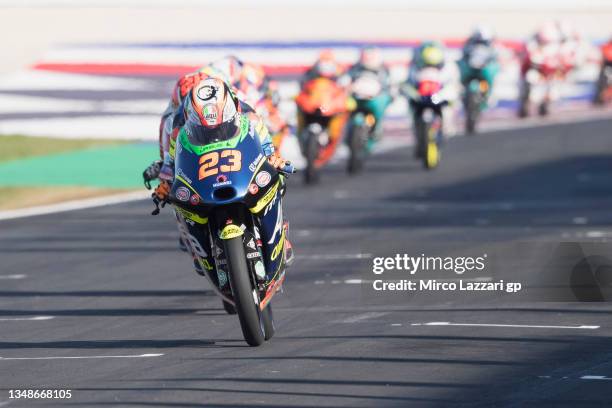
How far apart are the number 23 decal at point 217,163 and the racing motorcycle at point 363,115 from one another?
11.5 m

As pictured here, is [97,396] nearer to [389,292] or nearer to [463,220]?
[389,292]

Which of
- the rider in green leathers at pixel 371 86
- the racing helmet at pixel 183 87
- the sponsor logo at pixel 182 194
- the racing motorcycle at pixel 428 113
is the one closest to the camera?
the sponsor logo at pixel 182 194

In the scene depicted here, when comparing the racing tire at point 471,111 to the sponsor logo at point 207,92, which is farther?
the racing tire at point 471,111

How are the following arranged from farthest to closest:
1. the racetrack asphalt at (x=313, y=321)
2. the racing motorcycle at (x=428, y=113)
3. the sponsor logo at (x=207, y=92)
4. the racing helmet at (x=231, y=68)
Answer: the racing motorcycle at (x=428, y=113) < the racing helmet at (x=231, y=68) < the sponsor logo at (x=207, y=92) < the racetrack asphalt at (x=313, y=321)

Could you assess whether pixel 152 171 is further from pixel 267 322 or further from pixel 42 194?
pixel 42 194

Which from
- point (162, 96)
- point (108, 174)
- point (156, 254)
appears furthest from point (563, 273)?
point (162, 96)

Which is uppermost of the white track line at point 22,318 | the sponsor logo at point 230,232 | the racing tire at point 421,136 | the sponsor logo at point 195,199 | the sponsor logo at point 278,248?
the sponsor logo at point 195,199

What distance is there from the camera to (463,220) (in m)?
17.1

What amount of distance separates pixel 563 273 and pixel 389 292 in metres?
1.52

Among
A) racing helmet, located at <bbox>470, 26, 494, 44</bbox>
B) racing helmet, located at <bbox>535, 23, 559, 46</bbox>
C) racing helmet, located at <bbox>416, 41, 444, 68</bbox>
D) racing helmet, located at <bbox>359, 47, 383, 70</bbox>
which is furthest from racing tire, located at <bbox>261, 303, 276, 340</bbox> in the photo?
racing helmet, located at <bbox>535, 23, 559, 46</bbox>

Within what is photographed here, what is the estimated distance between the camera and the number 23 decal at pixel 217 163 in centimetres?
978

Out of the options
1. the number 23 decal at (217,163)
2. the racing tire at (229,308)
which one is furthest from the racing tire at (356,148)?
the number 23 decal at (217,163)

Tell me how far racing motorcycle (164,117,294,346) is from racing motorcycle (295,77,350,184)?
1019 centimetres

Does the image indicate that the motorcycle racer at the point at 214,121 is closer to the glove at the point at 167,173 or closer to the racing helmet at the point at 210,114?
the racing helmet at the point at 210,114
